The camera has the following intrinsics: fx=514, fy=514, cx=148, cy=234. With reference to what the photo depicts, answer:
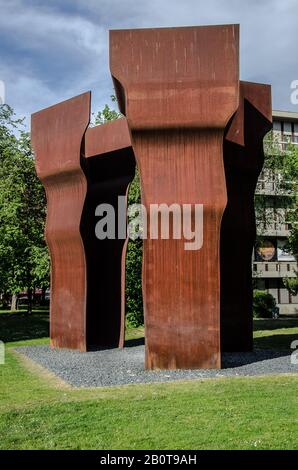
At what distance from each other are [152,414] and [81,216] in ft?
27.7

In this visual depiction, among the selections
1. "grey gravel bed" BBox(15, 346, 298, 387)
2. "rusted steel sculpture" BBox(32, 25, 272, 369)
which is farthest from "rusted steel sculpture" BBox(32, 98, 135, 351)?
"rusted steel sculpture" BBox(32, 25, 272, 369)

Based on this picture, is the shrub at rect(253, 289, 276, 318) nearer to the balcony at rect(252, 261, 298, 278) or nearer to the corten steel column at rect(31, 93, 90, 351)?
the balcony at rect(252, 261, 298, 278)

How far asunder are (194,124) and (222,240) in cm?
439

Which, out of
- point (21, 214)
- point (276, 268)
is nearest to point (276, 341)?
point (21, 214)

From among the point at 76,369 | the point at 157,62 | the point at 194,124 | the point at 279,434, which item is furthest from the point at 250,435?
→ the point at 157,62

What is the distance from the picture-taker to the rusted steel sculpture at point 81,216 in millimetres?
14914

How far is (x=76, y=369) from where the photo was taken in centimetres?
1175

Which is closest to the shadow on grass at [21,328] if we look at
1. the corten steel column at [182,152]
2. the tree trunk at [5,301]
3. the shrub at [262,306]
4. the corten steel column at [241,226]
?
the corten steel column at [241,226]

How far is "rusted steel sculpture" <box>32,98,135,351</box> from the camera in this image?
1491 cm

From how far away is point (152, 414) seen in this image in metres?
7.43

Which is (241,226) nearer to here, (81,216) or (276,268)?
(81,216)

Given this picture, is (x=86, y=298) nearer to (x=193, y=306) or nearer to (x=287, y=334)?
(x=193, y=306)

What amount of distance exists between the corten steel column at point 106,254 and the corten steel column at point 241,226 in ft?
10.2

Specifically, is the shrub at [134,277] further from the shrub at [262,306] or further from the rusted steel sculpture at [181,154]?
the shrub at [262,306]
